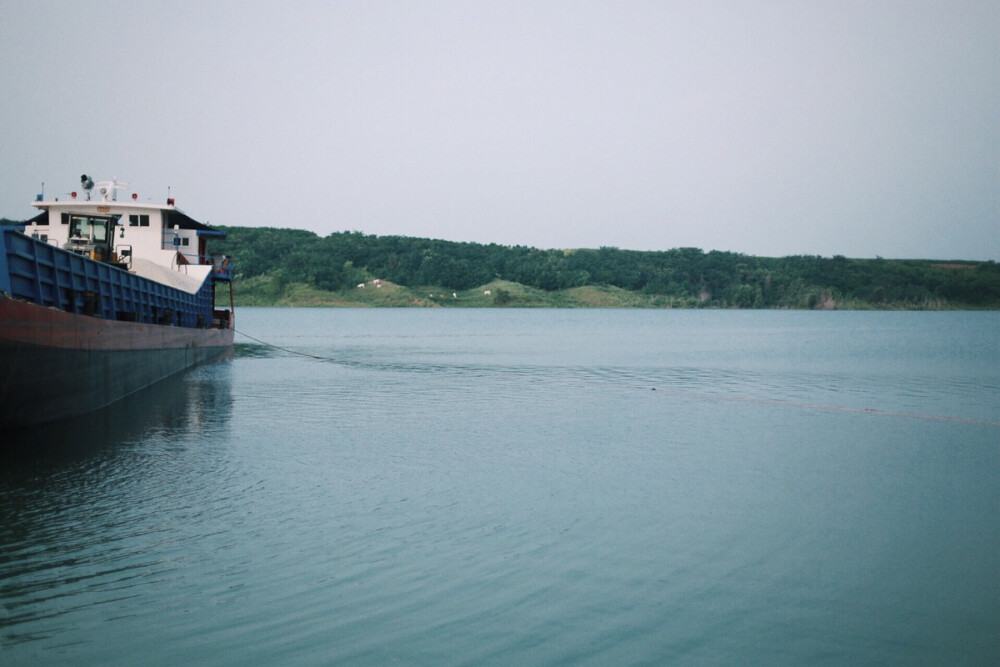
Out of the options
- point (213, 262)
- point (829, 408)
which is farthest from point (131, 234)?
point (829, 408)

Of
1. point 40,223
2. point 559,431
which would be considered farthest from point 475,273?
point 559,431

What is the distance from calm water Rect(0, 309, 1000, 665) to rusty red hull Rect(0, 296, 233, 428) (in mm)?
735

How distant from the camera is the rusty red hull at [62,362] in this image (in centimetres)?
1517

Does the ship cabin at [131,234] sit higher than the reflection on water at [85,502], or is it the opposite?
the ship cabin at [131,234]

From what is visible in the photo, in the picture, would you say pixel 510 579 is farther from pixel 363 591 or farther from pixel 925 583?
pixel 925 583

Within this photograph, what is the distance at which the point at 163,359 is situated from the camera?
2934cm

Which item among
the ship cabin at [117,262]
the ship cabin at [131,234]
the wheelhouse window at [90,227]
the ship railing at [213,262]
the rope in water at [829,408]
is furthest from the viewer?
the ship railing at [213,262]

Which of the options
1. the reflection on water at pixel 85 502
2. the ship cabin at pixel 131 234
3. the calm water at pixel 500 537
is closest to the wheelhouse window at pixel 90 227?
the ship cabin at pixel 131 234

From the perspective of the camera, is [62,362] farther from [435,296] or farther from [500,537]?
[435,296]

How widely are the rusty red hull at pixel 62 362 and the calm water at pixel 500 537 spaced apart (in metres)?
0.74

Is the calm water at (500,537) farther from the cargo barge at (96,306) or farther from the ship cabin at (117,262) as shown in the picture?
the ship cabin at (117,262)

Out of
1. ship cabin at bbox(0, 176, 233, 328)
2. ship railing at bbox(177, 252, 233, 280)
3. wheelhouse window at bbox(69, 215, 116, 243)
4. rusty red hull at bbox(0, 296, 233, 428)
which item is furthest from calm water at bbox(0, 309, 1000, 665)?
ship railing at bbox(177, 252, 233, 280)

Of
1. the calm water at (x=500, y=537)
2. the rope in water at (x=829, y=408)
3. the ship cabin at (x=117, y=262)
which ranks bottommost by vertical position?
the rope in water at (x=829, y=408)

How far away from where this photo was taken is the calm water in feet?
23.6
